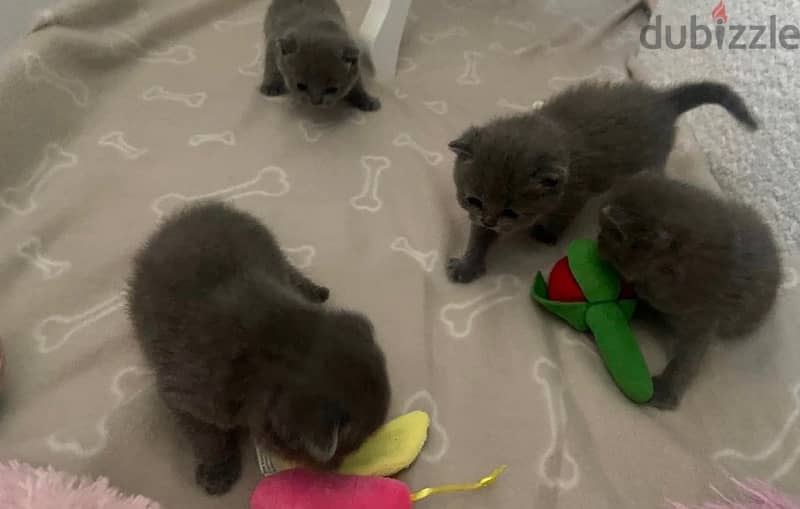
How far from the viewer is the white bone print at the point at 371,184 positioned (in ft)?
4.49

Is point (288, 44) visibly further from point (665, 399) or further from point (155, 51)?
point (665, 399)

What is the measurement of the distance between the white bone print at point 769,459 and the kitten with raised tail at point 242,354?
536 mm

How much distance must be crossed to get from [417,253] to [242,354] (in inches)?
20.3

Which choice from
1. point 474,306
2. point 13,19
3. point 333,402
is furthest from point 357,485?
point 13,19

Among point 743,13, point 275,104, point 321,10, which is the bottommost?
point 275,104

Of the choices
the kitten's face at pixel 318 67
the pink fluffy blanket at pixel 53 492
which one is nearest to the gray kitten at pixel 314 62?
the kitten's face at pixel 318 67

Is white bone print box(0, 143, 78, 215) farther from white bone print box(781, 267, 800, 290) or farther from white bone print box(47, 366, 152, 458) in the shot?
white bone print box(781, 267, 800, 290)

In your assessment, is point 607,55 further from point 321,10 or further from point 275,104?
point 275,104

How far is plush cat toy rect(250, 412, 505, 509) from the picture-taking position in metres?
0.83

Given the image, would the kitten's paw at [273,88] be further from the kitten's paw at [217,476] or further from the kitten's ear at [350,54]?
the kitten's paw at [217,476]

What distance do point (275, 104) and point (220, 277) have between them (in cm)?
82

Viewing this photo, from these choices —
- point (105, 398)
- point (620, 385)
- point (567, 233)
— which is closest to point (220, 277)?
point (105, 398)

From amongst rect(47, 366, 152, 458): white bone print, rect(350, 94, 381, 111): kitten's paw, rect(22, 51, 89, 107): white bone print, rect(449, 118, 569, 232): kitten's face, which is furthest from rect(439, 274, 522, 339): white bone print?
rect(22, 51, 89, 107): white bone print

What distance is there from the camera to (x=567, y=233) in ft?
4.44
